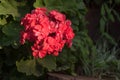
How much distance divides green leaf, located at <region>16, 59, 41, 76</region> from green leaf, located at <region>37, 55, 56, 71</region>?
64 mm

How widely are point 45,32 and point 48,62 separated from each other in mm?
292

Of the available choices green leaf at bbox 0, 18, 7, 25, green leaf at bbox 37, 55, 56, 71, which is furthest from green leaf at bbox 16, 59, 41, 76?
green leaf at bbox 0, 18, 7, 25

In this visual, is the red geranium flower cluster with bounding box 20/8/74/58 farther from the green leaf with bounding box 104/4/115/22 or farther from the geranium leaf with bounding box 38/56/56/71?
the green leaf with bounding box 104/4/115/22

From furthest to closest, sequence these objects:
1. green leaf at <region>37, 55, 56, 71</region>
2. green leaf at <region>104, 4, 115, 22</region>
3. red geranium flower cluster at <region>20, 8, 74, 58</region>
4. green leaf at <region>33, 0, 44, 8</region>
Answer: green leaf at <region>104, 4, 115, 22</region>
green leaf at <region>33, 0, 44, 8</region>
green leaf at <region>37, 55, 56, 71</region>
red geranium flower cluster at <region>20, 8, 74, 58</region>

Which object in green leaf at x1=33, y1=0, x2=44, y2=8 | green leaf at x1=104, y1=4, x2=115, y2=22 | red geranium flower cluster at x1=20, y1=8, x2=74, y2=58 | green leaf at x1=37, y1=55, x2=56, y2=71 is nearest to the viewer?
red geranium flower cluster at x1=20, y1=8, x2=74, y2=58

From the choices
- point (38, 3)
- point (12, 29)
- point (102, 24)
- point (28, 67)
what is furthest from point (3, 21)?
point (102, 24)

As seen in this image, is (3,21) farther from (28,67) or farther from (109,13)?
(109,13)

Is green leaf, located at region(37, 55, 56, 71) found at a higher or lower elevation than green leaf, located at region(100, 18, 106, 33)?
lower

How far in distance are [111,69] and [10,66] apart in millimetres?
895

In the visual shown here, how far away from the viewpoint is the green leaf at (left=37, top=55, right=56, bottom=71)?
281 centimetres

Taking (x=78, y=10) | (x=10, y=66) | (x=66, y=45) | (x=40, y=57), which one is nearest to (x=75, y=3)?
(x=78, y=10)

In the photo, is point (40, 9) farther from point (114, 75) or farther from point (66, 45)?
point (114, 75)

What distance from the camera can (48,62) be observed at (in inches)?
112

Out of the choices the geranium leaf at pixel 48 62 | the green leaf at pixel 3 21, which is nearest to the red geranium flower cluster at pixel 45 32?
the geranium leaf at pixel 48 62
